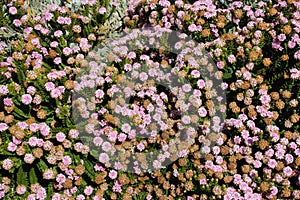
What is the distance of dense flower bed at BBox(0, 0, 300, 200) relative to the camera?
350 centimetres

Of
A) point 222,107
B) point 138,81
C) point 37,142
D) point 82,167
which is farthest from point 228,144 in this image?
point 37,142

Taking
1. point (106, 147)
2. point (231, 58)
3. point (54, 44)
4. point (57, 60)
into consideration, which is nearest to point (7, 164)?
point (106, 147)

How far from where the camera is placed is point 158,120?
3635mm

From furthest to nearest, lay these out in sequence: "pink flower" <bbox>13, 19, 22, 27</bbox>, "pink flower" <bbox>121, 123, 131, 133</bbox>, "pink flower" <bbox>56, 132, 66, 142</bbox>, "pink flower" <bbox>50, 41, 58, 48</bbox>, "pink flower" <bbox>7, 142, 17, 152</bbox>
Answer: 1. "pink flower" <bbox>13, 19, 22, 27</bbox>
2. "pink flower" <bbox>50, 41, 58, 48</bbox>
3. "pink flower" <bbox>121, 123, 131, 133</bbox>
4. "pink flower" <bbox>56, 132, 66, 142</bbox>
5. "pink flower" <bbox>7, 142, 17, 152</bbox>

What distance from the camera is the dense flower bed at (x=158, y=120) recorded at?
3498 millimetres

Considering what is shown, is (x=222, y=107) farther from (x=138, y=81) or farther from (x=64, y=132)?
(x=64, y=132)

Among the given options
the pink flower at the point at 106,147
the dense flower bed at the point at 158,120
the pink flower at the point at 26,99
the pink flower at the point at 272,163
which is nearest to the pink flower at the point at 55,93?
the dense flower bed at the point at 158,120

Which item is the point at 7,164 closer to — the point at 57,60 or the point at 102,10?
the point at 57,60

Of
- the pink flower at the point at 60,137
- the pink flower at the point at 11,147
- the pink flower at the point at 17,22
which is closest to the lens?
the pink flower at the point at 11,147

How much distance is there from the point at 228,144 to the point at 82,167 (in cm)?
121

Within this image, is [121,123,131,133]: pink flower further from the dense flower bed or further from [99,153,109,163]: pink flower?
[99,153,109,163]: pink flower

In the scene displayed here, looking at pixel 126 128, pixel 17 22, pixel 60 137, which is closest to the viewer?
pixel 60 137

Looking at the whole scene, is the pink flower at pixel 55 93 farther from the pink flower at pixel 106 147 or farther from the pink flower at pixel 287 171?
the pink flower at pixel 287 171

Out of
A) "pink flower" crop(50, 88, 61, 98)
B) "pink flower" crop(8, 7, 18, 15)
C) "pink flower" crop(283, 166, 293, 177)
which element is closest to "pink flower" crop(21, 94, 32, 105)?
"pink flower" crop(50, 88, 61, 98)
